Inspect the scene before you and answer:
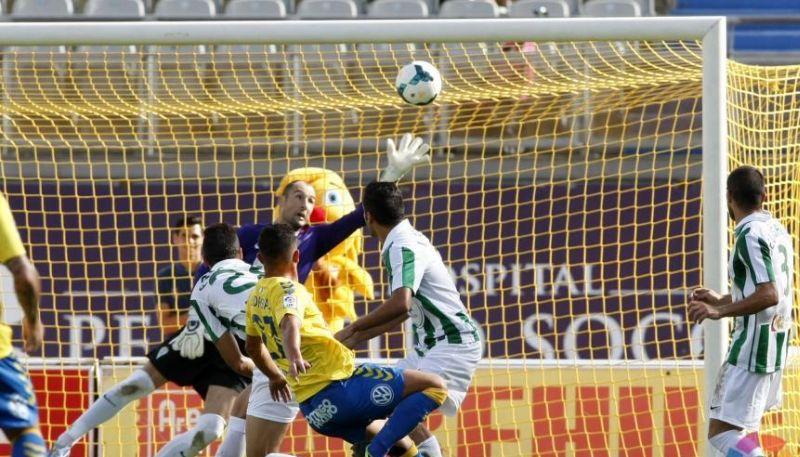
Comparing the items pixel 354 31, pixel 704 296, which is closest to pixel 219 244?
pixel 354 31

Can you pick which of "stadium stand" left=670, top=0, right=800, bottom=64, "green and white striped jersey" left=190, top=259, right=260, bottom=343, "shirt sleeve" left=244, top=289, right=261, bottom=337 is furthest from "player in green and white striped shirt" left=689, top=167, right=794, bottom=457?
"stadium stand" left=670, top=0, right=800, bottom=64

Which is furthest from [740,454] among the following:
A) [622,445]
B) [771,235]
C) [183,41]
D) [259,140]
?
[259,140]

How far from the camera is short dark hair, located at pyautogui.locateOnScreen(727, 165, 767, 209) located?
240 inches

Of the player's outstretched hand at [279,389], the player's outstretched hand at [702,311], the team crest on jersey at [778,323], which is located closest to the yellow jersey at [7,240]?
the player's outstretched hand at [279,389]

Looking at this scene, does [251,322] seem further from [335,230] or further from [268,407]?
[335,230]

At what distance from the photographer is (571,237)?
420 inches

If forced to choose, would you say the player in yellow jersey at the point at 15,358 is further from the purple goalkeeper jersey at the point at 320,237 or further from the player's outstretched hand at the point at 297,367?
the purple goalkeeper jersey at the point at 320,237

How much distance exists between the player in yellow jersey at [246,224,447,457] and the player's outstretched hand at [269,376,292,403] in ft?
0.31

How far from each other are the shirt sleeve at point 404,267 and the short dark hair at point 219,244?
1073 millimetres

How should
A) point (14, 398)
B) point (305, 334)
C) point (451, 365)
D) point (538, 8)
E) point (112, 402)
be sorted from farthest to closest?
point (538, 8), point (112, 402), point (451, 365), point (305, 334), point (14, 398)

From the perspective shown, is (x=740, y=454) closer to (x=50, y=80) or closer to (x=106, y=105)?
(x=106, y=105)

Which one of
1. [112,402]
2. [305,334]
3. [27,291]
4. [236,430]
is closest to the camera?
[27,291]

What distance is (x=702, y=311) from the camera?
578cm

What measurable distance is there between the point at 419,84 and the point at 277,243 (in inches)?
61.1
